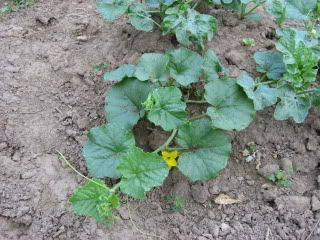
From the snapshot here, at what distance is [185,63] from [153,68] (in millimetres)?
178

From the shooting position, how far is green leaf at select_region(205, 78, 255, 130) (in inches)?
102

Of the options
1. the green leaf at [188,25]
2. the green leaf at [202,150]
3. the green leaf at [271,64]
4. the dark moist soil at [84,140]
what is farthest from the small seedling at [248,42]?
the green leaf at [202,150]

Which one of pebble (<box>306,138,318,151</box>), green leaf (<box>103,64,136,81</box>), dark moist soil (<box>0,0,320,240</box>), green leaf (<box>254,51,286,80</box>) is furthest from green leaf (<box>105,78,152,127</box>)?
pebble (<box>306,138,318,151</box>)

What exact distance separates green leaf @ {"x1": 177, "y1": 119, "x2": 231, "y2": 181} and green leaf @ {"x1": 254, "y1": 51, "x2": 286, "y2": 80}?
534 mm

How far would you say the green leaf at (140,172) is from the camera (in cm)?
232

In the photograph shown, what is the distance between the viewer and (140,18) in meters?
3.02

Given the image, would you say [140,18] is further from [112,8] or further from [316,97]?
[316,97]

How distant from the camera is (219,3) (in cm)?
307

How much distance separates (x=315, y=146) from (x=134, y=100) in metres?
1.01

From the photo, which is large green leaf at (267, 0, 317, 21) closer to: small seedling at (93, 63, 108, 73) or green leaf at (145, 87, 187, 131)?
green leaf at (145, 87, 187, 131)

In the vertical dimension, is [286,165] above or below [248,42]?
below

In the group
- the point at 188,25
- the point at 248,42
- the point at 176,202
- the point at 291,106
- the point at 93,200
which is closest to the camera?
the point at 93,200

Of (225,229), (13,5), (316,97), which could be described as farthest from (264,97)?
(13,5)

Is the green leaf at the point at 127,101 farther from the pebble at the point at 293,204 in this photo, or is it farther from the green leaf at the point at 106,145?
the pebble at the point at 293,204
